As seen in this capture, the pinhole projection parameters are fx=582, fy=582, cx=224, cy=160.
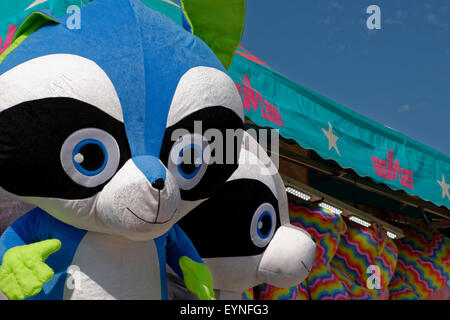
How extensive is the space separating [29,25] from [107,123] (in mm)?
458

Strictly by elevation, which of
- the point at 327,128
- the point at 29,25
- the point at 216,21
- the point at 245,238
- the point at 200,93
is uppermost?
the point at 327,128

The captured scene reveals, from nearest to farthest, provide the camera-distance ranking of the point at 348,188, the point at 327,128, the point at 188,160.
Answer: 1. the point at 188,160
2. the point at 327,128
3. the point at 348,188

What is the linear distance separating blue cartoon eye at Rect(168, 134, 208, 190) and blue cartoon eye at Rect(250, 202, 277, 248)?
0.66 metres

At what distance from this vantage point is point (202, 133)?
1.71 meters

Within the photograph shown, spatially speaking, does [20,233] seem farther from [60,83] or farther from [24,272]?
[60,83]

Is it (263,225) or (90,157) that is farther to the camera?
(263,225)

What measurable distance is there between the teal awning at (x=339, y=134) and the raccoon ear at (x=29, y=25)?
1138 mm

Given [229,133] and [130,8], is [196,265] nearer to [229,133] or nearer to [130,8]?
[229,133]

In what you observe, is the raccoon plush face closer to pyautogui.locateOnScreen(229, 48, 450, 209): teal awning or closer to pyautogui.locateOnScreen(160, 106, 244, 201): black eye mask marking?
pyautogui.locateOnScreen(160, 106, 244, 201): black eye mask marking

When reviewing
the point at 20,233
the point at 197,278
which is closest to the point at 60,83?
the point at 20,233

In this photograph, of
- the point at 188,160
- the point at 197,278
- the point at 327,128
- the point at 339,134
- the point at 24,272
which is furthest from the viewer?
the point at 339,134

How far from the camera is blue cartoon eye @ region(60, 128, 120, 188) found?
5.12ft

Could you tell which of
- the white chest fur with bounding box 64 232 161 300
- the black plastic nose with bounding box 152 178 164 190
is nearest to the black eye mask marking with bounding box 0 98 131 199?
the black plastic nose with bounding box 152 178 164 190
